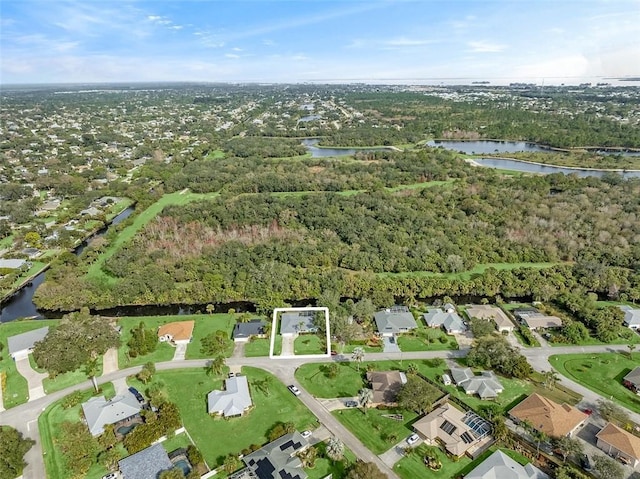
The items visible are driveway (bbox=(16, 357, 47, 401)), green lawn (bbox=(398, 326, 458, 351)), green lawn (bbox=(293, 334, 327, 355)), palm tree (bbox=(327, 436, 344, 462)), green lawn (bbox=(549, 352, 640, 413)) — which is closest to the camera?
palm tree (bbox=(327, 436, 344, 462))

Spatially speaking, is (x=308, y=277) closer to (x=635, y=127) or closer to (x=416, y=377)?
(x=416, y=377)

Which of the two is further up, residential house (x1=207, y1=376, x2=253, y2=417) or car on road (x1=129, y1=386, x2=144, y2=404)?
residential house (x1=207, y1=376, x2=253, y2=417)

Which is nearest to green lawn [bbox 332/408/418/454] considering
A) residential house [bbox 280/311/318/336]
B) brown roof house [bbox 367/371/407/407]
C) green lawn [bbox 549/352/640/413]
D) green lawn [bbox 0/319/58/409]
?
brown roof house [bbox 367/371/407/407]

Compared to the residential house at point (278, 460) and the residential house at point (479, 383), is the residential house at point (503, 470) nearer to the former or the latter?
the residential house at point (479, 383)

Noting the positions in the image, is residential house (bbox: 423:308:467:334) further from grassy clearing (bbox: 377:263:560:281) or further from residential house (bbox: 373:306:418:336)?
grassy clearing (bbox: 377:263:560:281)

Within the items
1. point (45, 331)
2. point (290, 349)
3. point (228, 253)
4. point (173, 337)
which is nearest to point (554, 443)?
point (290, 349)

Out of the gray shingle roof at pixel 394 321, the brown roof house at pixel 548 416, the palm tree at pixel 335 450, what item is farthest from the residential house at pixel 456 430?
the gray shingle roof at pixel 394 321

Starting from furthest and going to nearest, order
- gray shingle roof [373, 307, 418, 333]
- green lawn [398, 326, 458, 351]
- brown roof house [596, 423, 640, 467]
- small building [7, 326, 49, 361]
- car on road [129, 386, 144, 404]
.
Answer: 1. gray shingle roof [373, 307, 418, 333]
2. green lawn [398, 326, 458, 351]
3. small building [7, 326, 49, 361]
4. car on road [129, 386, 144, 404]
5. brown roof house [596, 423, 640, 467]

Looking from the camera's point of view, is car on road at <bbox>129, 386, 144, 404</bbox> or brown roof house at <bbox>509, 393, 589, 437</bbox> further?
car on road at <bbox>129, 386, 144, 404</bbox>
